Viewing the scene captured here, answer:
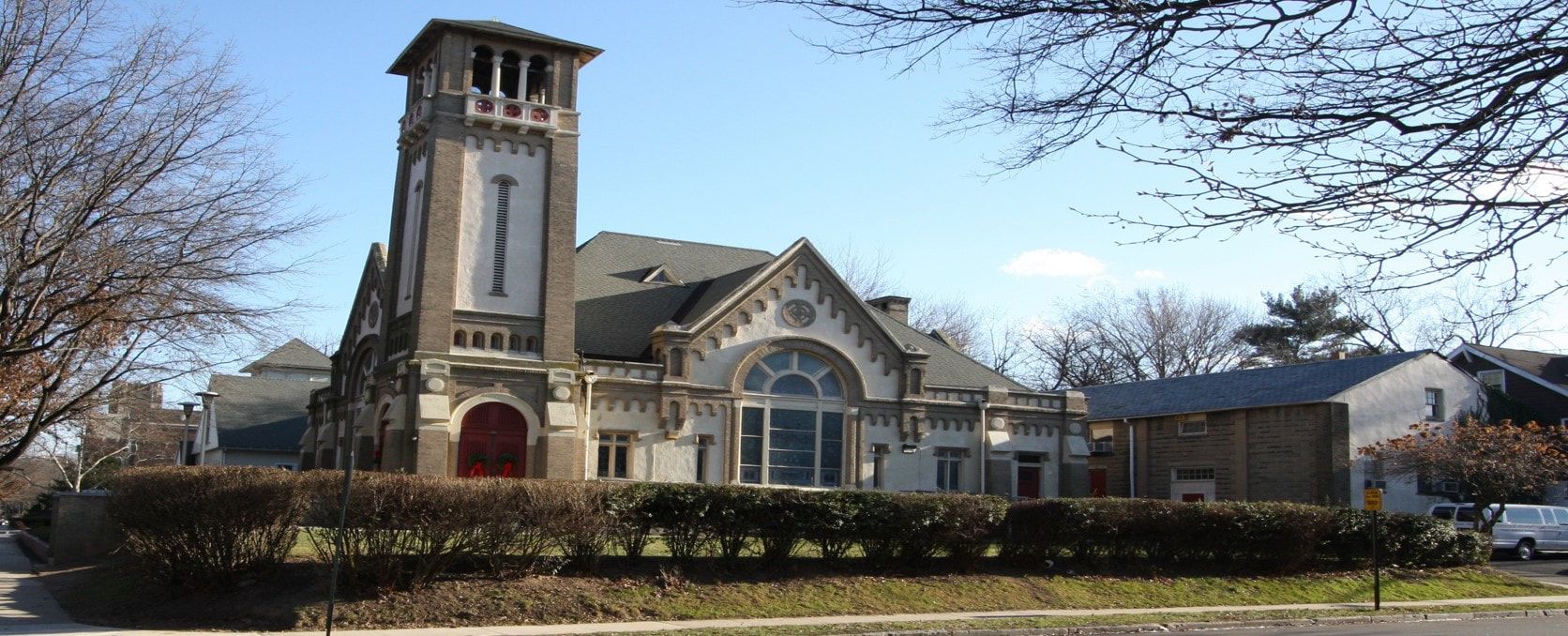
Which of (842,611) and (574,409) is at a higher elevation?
(574,409)

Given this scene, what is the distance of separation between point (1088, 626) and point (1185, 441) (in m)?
27.5

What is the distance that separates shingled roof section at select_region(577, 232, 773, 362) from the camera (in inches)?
1502

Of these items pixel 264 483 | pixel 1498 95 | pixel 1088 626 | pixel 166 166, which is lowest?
pixel 1088 626

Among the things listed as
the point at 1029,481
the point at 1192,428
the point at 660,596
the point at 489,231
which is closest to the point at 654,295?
the point at 489,231

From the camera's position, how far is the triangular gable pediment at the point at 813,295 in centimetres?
3653

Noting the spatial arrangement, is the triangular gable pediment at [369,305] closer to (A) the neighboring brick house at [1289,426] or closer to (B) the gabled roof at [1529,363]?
(A) the neighboring brick house at [1289,426]

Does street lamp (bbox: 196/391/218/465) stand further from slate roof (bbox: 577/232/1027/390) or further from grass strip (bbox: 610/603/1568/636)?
grass strip (bbox: 610/603/1568/636)

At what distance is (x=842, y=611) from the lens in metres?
20.1

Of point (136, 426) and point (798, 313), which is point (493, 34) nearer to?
point (798, 313)

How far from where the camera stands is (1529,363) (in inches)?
2073

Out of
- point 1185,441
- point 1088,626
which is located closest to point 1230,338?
point 1185,441

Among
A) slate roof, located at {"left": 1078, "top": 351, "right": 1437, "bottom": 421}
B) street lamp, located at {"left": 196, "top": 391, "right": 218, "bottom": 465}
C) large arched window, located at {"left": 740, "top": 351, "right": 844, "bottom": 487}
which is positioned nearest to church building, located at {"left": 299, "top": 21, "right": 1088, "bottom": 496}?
large arched window, located at {"left": 740, "top": 351, "right": 844, "bottom": 487}

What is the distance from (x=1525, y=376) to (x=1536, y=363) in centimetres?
422

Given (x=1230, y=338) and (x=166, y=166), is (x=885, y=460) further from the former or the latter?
(x=1230, y=338)
